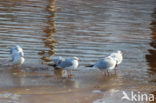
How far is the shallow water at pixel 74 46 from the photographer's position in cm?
778

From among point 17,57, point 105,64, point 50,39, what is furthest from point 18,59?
point 50,39

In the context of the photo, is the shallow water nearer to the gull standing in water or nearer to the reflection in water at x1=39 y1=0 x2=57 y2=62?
the reflection in water at x1=39 y1=0 x2=57 y2=62

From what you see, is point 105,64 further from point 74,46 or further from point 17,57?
point 74,46

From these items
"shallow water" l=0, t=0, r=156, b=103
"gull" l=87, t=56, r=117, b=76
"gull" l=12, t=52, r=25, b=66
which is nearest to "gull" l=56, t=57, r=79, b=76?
"shallow water" l=0, t=0, r=156, b=103

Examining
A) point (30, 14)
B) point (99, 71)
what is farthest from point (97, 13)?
point (99, 71)

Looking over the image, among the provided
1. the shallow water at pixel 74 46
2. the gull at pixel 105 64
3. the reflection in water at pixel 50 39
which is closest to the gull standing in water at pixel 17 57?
the shallow water at pixel 74 46

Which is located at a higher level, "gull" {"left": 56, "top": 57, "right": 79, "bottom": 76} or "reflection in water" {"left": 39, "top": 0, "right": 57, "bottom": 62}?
"reflection in water" {"left": 39, "top": 0, "right": 57, "bottom": 62}

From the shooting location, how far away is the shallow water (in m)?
7.78

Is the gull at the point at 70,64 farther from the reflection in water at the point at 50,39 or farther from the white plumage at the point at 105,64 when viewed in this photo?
the reflection in water at the point at 50,39

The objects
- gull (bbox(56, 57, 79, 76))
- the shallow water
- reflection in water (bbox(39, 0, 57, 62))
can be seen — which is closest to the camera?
the shallow water

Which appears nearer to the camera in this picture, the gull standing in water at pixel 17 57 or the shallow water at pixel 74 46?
the shallow water at pixel 74 46

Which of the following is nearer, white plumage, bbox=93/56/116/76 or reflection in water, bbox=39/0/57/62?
white plumage, bbox=93/56/116/76

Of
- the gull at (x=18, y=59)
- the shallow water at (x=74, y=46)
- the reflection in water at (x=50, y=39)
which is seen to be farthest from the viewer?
the reflection in water at (x=50, y=39)

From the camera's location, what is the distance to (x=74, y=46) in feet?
36.9
